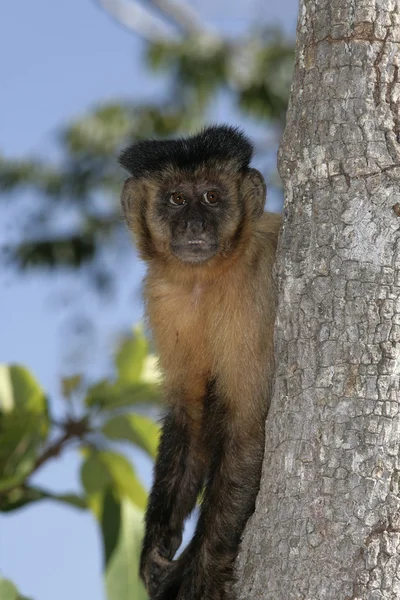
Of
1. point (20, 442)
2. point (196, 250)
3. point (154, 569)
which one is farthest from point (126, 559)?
point (196, 250)

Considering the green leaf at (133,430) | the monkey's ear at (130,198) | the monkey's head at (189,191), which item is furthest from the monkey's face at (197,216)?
the green leaf at (133,430)

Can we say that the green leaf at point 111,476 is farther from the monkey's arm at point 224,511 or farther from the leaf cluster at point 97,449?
the monkey's arm at point 224,511

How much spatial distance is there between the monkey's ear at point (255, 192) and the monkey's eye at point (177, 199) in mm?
283

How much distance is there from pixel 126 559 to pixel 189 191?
5.39 feet

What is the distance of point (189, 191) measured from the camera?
3943mm

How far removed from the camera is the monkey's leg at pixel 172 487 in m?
3.93

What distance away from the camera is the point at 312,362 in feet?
8.18

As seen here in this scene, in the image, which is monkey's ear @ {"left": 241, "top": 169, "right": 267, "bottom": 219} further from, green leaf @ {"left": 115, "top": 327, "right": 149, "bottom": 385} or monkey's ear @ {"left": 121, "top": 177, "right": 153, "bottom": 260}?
green leaf @ {"left": 115, "top": 327, "right": 149, "bottom": 385}

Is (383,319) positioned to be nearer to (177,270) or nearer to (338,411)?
(338,411)

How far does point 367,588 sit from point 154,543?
1799 millimetres

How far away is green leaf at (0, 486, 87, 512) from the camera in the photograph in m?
3.95

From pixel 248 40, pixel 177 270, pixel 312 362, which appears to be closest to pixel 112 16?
pixel 248 40

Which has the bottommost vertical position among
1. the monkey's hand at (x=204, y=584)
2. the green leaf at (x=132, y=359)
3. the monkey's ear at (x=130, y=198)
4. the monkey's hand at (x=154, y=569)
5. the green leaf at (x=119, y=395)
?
the monkey's hand at (x=154, y=569)

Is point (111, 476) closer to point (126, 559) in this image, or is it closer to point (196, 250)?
point (126, 559)
